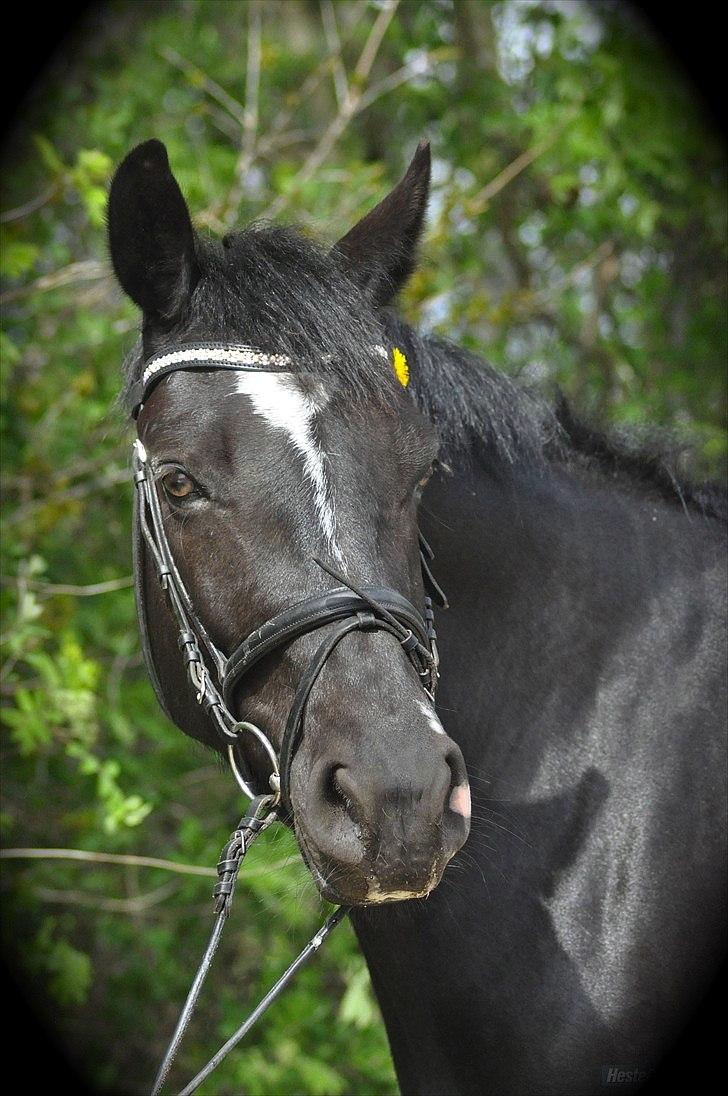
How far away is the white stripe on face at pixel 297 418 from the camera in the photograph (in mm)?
2166

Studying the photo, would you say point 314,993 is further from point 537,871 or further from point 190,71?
point 190,71

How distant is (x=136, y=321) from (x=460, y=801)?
3.76m

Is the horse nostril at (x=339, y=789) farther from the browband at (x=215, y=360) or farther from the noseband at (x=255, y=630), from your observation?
the browband at (x=215, y=360)

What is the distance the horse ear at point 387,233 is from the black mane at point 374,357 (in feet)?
0.25

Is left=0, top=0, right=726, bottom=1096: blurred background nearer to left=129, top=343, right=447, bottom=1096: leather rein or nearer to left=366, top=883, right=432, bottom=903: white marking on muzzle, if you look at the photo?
left=129, top=343, right=447, bottom=1096: leather rein

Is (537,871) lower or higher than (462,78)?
lower

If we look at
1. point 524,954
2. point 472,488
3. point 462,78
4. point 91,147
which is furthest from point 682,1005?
point 462,78

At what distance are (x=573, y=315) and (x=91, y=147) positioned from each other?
381cm

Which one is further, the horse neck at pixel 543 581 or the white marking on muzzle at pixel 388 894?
the horse neck at pixel 543 581

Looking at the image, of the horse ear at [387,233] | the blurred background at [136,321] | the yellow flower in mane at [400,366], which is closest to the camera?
the yellow flower in mane at [400,366]

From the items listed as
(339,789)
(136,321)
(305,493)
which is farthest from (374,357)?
(136,321)

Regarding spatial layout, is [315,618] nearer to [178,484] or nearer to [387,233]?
[178,484]

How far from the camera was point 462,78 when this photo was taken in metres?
7.27

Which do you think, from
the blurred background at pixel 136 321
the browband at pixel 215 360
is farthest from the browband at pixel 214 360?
the blurred background at pixel 136 321
